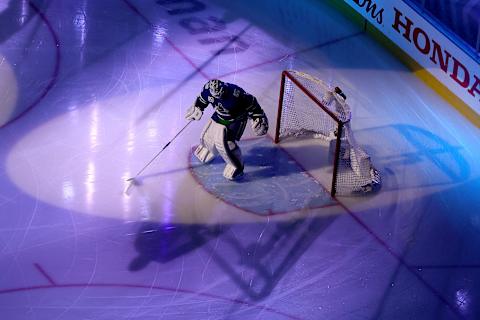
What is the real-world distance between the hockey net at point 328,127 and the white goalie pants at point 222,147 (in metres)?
0.54

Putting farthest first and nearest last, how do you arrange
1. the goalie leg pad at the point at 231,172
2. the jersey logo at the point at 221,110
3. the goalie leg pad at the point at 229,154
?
the goalie leg pad at the point at 231,172 < the goalie leg pad at the point at 229,154 < the jersey logo at the point at 221,110

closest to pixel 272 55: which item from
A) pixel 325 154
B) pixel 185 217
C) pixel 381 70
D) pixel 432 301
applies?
pixel 381 70

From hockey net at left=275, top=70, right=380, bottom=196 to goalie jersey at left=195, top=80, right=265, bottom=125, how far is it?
1.44 ft

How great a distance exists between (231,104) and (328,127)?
978 mm

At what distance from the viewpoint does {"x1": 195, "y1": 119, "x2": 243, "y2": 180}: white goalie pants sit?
6141mm

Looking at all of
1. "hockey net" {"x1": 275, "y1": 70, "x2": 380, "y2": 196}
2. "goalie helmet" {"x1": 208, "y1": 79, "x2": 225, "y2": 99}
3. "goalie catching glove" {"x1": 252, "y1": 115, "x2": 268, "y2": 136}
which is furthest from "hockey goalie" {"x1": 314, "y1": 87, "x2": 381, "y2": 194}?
"goalie helmet" {"x1": 208, "y1": 79, "x2": 225, "y2": 99}

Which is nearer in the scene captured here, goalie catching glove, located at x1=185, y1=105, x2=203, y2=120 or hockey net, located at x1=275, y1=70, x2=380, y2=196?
goalie catching glove, located at x1=185, y1=105, x2=203, y2=120

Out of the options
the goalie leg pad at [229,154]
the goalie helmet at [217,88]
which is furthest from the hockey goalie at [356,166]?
the goalie helmet at [217,88]

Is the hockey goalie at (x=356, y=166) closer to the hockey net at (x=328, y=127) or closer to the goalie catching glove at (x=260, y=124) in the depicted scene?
the hockey net at (x=328, y=127)

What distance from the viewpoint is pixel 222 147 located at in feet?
20.2

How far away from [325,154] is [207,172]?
0.79 metres

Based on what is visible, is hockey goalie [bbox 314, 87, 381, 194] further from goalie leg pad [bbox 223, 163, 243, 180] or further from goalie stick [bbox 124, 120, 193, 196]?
goalie stick [bbox 124, 120, 193, 196]

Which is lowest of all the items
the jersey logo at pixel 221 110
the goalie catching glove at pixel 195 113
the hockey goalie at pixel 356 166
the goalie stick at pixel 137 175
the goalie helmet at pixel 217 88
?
the goalie stick at pixel 137 175

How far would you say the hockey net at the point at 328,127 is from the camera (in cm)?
621
